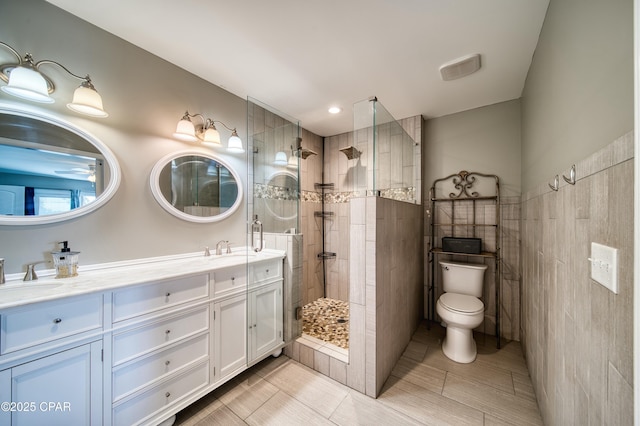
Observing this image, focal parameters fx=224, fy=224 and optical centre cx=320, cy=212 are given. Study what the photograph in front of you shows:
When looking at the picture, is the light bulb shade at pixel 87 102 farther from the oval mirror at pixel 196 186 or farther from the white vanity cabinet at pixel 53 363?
the white vanity cabinet at pixel 53 363

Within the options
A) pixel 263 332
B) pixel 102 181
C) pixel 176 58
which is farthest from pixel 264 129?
pixel 263 332

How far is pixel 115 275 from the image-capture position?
1.40 meters

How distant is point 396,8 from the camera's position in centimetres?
134

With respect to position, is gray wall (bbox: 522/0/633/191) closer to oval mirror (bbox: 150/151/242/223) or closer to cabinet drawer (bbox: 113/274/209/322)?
cabinet drawer (bbox: 113/274/209/322)

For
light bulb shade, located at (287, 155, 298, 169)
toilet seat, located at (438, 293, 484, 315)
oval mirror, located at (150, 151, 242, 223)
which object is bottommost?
toilet seat, located at (438, 293, 484, 315)

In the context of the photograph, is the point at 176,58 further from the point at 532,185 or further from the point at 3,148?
the point at 532,185

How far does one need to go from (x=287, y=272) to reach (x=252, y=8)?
1.95 metres

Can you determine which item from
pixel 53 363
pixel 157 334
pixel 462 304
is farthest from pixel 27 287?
pixel 462 304

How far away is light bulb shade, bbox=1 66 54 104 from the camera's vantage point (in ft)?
3.75

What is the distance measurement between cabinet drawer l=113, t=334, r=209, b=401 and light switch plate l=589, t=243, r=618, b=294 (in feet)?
6.55

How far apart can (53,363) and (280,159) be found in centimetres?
183

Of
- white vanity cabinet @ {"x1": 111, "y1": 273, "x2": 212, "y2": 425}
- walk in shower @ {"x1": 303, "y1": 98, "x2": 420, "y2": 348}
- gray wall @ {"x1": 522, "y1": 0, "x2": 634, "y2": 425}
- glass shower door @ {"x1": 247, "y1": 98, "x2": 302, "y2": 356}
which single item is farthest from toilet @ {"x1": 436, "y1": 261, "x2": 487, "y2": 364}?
white vanity cabinet @ {"x1": 111, "y1": 273, "x2": 212, "y2": 425}

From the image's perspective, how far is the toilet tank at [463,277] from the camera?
2304 mm

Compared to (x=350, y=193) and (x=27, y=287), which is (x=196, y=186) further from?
(x=350, y=193)
